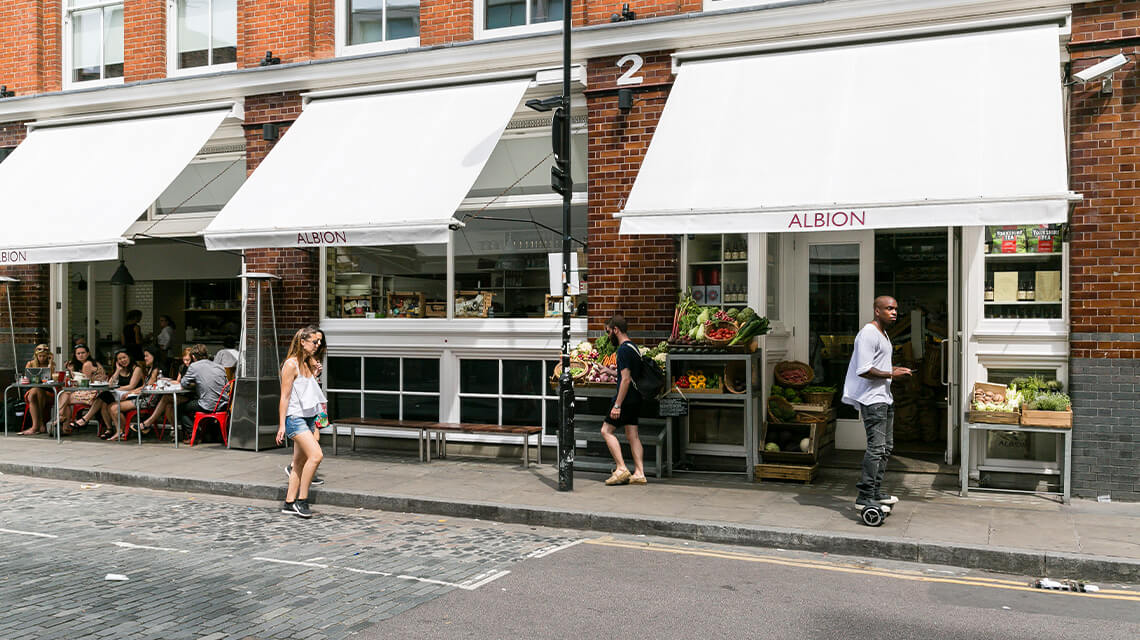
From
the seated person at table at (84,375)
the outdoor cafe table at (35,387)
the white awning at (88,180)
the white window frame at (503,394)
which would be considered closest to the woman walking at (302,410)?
the white window frame at (503,394)

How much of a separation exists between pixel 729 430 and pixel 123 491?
22.0 ft

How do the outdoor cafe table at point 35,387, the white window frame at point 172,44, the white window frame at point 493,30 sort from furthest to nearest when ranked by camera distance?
the white window frame at point 172,44 < the outdoor cafe table at point 35,387 < the white window frame at point 493,30

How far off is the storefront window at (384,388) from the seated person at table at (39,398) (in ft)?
16.3

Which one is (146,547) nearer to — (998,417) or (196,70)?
(998,417)

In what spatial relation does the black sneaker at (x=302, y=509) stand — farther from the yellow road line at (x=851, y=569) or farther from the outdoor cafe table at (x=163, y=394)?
the outdoor cafe table at (x=163, y=394)

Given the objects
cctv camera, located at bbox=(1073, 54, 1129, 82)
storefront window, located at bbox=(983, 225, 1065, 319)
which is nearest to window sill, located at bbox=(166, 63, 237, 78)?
storefront window, located at bbox=(983, 225, 1065, 319)

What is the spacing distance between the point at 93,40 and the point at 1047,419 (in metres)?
14.8

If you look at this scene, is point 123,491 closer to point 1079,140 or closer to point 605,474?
point 605,474

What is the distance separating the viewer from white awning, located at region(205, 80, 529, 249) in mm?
10289

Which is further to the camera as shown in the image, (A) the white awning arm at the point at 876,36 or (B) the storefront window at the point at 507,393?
(B) the storefront window at the point at 507,393

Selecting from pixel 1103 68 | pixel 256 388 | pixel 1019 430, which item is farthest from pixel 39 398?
pixel 1103 68

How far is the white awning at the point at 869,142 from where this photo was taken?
26.3 feet

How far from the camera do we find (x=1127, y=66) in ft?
29.4

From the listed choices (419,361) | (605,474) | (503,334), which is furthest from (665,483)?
(419,361)
